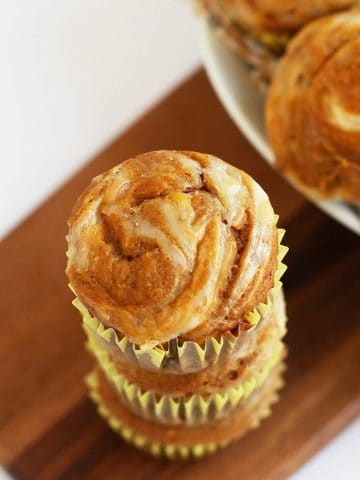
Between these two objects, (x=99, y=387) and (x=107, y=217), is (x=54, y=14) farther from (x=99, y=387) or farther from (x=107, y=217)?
(x=107, y=217)

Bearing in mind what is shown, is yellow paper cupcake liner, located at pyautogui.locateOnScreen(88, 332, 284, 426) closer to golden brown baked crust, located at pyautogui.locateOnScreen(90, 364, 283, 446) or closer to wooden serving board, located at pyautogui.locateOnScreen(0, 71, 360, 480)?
golden brown baked crust, located at pyautogui.locateOnScreen(90, 364, 283, 446)

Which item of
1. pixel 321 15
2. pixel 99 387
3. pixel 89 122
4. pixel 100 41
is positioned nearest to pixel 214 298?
pixel 99 387

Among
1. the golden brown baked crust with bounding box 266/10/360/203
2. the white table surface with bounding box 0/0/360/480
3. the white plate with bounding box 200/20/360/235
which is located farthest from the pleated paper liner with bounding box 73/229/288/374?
the white table surface with bounding box 0/0/360/480

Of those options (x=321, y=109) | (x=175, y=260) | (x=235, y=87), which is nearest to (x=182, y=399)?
(x=175, y=260)

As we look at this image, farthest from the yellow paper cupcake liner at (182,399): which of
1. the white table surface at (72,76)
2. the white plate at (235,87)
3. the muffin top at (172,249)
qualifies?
the white table surface at (72,76)

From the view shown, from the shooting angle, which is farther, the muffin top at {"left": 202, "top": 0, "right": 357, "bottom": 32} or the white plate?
the white plate

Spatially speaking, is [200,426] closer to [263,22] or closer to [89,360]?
[89,360]
